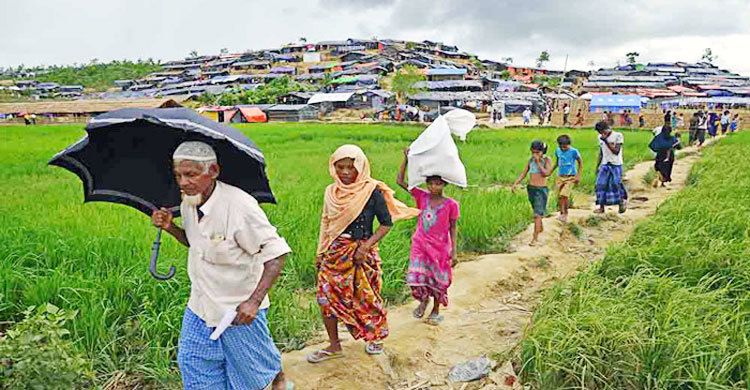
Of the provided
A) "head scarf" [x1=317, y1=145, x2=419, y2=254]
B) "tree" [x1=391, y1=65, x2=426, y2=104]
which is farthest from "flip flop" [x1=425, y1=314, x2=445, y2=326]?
"tree" [x1=391, y1=65, x2=426, y2=104]

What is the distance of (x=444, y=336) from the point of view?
13.5ft

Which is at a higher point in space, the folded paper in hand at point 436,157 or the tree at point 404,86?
the tree at point 404,86

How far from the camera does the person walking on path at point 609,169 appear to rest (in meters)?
7.98

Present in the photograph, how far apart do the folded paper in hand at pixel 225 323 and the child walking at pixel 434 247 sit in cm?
209

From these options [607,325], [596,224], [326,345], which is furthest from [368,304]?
[596,224]

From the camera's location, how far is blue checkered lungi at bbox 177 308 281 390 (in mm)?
2521

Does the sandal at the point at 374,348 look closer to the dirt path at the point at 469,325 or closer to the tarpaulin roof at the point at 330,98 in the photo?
the dirt path at the point at 469,325

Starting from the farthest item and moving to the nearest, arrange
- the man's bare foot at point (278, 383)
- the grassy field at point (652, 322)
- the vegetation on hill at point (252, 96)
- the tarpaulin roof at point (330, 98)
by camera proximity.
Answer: the vegetation on hill at point (252, 96), the tarpaulin roof at point (330, 98), the man's bare foot at point (278, 383), the grassy field at point (652, 322)

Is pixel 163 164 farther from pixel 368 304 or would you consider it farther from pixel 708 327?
pixel 708 327

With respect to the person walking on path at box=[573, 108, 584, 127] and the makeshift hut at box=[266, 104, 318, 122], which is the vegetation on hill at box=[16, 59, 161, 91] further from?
the person walking on path at box=[573, 108, 584, 127]

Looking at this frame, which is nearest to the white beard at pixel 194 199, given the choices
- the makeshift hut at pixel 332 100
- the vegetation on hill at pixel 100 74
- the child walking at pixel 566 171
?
the child walking at pixel 566 171

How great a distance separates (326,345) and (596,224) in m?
5.20

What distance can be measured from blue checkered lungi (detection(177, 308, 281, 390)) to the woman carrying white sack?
6.05 feet

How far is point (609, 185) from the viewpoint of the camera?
817 cm
